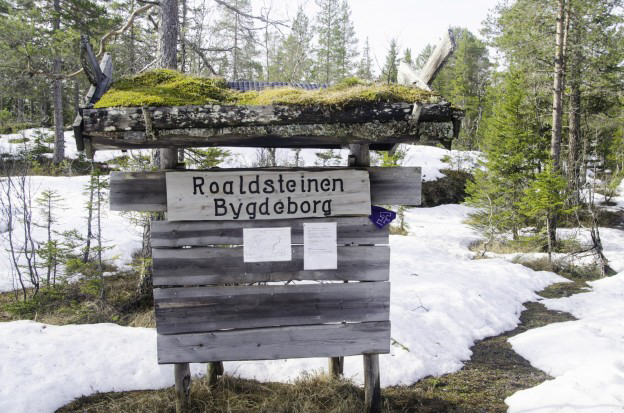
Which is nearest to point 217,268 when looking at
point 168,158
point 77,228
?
point 168,158

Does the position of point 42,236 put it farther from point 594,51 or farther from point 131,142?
point 594,51

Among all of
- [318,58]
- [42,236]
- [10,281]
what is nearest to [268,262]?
[10,281]

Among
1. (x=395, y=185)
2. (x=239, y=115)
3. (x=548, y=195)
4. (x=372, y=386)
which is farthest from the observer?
(x=548, y=195)

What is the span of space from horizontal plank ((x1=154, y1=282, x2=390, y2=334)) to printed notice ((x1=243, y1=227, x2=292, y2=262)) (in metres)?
0.29

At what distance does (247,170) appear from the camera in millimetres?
3373

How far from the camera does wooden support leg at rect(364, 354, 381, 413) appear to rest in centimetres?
371

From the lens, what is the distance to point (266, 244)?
3.41m

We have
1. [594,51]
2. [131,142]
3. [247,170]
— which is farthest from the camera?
[594,51]

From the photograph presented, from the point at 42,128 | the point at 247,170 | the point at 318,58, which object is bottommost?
the point at 247,170

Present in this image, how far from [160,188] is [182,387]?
6.23ft

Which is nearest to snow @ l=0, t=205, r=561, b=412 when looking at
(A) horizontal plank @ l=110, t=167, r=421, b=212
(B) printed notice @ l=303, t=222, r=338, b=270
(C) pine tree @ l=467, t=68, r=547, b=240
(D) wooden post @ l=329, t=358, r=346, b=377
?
(D) wooden post @ l=329, t=358, r=346, b=377

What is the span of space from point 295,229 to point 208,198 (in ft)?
2.73

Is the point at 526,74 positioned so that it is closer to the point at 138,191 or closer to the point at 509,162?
the point at 509,162

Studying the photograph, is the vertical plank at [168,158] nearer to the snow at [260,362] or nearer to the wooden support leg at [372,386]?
the snow at [260,362]
